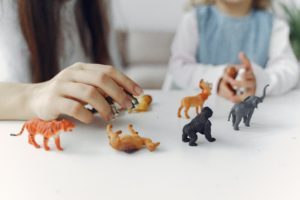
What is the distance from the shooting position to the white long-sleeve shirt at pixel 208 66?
97 centimetres

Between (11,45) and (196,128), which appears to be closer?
(196,128)

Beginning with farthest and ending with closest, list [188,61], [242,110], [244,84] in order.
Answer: [188,61]
[244,84]
[242,110]

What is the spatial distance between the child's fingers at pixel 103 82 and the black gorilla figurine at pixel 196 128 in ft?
0.29

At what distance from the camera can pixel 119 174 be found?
0.45 metres

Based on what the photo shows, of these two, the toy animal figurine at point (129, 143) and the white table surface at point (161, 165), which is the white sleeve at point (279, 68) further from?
the toy animal figurine at point (129, 143)

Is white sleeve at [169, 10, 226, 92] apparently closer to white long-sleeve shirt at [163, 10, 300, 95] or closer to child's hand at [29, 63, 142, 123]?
white long-sleeve shirt at [163, 10, 300, 95]

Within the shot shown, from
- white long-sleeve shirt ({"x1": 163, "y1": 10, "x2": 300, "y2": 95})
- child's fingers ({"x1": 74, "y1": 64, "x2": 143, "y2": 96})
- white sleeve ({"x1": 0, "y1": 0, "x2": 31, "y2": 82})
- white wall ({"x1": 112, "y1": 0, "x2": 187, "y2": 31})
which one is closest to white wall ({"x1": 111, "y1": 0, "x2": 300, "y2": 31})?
white wall ({"x1": 112, "y1": 0, "x2": 187, "y2": 31})

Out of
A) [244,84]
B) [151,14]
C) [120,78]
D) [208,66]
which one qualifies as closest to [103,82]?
[120,78]

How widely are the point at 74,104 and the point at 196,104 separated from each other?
194 mm

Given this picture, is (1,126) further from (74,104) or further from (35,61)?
(35,61)

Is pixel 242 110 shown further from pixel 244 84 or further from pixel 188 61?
pixel 188 61

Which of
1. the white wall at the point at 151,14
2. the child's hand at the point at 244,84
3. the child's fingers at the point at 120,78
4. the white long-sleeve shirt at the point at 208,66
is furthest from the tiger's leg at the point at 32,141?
the white wall at the point at 151,14

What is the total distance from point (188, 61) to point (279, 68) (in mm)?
253

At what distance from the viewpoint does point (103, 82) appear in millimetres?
552
